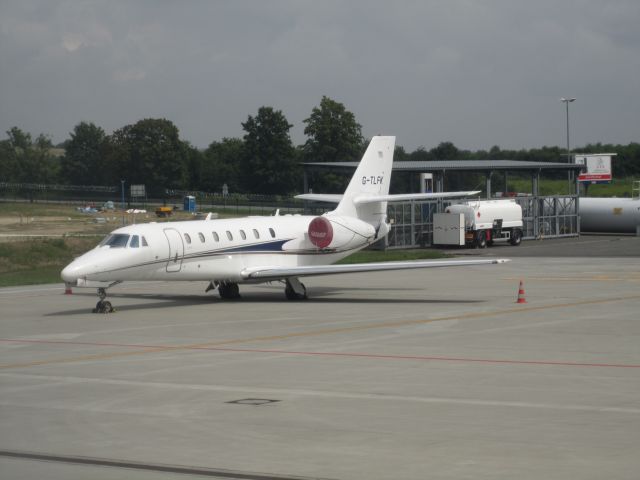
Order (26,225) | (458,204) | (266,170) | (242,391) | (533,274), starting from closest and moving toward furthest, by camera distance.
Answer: (242,391), (533,274), (458,204), (26,225), (266,170)

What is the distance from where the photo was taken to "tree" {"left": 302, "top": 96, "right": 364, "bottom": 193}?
114 meters

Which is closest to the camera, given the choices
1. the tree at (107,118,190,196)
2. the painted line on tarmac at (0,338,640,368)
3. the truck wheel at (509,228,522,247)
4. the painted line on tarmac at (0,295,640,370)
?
the painted line on tarmac at (0,338,640,368)

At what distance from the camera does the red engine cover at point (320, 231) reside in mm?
32844

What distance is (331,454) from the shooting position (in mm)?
11250

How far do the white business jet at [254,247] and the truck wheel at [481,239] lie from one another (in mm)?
26430

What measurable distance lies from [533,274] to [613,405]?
27.0m

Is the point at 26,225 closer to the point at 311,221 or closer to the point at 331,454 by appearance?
the point at 311,221

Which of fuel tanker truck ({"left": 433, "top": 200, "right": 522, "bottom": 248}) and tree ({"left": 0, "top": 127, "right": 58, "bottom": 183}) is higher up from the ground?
tree ({"left": 0, "top": 127, "right": 58, "bottom": 183})

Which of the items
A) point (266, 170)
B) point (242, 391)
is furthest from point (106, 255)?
point (266, 170)

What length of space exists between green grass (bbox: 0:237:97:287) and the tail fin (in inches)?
593

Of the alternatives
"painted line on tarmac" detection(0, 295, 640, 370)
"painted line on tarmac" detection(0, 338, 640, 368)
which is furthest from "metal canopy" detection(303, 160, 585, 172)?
"painted line on tarmac" detection(0, 338, 640, 368)

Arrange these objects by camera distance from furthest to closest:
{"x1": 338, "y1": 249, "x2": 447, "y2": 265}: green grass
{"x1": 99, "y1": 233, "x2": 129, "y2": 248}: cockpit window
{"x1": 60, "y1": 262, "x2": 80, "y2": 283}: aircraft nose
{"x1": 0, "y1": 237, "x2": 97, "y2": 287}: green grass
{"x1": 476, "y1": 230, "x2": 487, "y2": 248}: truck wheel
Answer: {"x1": 476, "y1": 230, "x2": 487, "y2": 248}: truck wheel → {"x1": 338, "y1": 249, "x2": 447, "y2": 265}: green grass → {"x1": 0, "y1": 237, "x2": 97, "y2": 287}: green grass → {"x1": 99, "y1": 233, "x2": 129, "y2": 248}: cockpit window → {"x1": 60, "y1": 262, "x2": 80, "y2": 283}: aircraft nose

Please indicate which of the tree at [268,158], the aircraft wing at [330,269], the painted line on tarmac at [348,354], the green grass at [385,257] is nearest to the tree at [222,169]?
the tree at [268,158]

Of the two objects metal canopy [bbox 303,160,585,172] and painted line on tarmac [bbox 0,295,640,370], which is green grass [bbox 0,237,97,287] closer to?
metal canopy [bbox 303,160,585,172]
